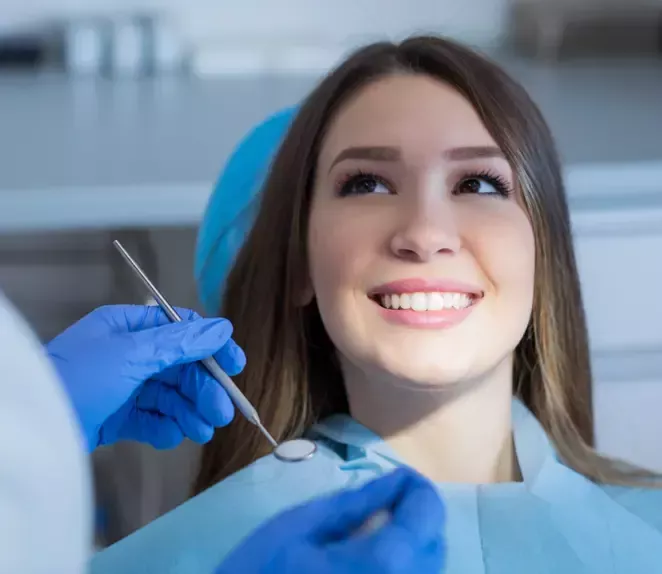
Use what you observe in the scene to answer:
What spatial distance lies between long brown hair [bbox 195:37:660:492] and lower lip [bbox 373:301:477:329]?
0.15 m

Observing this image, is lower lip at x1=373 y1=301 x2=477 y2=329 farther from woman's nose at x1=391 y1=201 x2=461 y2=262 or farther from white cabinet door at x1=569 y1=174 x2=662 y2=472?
white cabinet door at x1=569 y1=174 x2=662 y2=472

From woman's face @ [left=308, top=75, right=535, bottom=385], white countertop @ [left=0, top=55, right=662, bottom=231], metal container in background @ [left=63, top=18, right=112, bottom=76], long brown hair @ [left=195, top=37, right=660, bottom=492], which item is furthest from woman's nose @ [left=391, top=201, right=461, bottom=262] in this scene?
metal container in background @ [left=63, top=18, right=112, bottom=76]

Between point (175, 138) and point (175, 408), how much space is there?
0.57 metres

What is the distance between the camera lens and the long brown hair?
88 centimetres

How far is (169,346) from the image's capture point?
2.58 ft

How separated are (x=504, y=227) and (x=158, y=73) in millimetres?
1075

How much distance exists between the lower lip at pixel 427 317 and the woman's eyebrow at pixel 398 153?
0.49ft

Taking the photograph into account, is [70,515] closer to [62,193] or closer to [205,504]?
[205,504]

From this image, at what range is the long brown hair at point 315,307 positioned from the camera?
0.88m

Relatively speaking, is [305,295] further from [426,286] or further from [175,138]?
[175,138]

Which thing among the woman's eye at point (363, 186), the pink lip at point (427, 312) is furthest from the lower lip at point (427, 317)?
the woman's eye at point (363, 186)

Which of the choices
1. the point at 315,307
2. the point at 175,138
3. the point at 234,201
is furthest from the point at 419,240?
the point at 175,138

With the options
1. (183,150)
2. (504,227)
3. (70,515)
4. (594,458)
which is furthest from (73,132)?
(70,515)

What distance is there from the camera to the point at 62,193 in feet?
3.60
